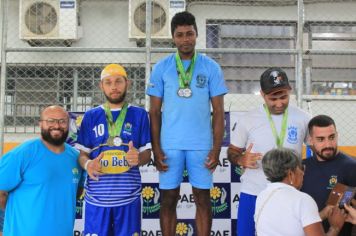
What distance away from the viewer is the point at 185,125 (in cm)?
339

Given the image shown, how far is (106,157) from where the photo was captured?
3.14 m

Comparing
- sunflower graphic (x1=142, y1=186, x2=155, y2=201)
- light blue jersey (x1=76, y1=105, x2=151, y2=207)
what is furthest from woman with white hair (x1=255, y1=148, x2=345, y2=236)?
sunflower graphic (x1=142, y1=186, x2=155, y2=201)

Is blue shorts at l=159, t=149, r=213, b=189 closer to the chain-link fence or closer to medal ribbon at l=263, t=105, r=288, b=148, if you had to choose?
medal ribbon at l=263, t=105, r=288, b=148

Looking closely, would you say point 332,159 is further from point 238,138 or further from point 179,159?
point 179,159

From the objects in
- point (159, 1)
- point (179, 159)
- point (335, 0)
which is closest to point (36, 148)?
point (179, 159)

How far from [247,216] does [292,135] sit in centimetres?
63

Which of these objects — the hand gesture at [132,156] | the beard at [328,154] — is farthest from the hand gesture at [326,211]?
the hand gesture at [132,156]

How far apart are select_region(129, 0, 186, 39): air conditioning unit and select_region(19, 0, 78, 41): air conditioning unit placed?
43.3 inches

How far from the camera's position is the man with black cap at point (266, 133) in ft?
10.4

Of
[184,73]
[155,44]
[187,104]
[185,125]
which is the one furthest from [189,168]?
[155,44]

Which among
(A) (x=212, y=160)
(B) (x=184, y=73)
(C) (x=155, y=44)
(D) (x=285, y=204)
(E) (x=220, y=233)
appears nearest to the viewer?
(D) (x=285, y=204)

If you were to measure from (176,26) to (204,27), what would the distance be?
546cm

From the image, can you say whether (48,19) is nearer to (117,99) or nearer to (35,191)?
(117,99)

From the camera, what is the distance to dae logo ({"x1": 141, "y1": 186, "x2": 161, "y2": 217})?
469 centimetres
